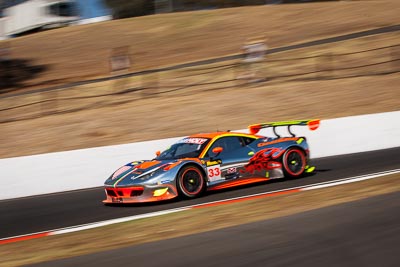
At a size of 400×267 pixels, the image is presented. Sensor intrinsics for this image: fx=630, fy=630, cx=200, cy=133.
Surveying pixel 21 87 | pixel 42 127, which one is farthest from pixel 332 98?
pixel 21 87

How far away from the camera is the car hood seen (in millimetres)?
10508

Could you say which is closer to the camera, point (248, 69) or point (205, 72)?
point (248, 69)

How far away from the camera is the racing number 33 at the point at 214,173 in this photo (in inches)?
434

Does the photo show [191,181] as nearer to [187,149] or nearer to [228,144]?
[187,149]

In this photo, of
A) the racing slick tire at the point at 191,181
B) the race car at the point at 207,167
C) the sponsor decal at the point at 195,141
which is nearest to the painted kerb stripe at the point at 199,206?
the racing slick tire at the point at 191,181

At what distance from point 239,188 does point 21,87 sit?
21.2 metres

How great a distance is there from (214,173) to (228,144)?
0.72 metres

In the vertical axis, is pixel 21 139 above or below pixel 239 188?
above

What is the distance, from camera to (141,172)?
10.6m

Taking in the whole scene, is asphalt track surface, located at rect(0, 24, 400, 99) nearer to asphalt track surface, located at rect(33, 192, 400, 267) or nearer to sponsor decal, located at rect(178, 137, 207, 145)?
sponsor decal, located at rect(178, 137, 207, 145)

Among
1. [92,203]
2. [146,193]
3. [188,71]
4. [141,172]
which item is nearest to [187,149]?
[141,172]

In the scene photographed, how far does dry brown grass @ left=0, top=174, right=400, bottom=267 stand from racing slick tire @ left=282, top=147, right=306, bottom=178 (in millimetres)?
1660

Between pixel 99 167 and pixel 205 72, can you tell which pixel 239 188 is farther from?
pixel 205 72

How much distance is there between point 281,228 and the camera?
6984 mm
